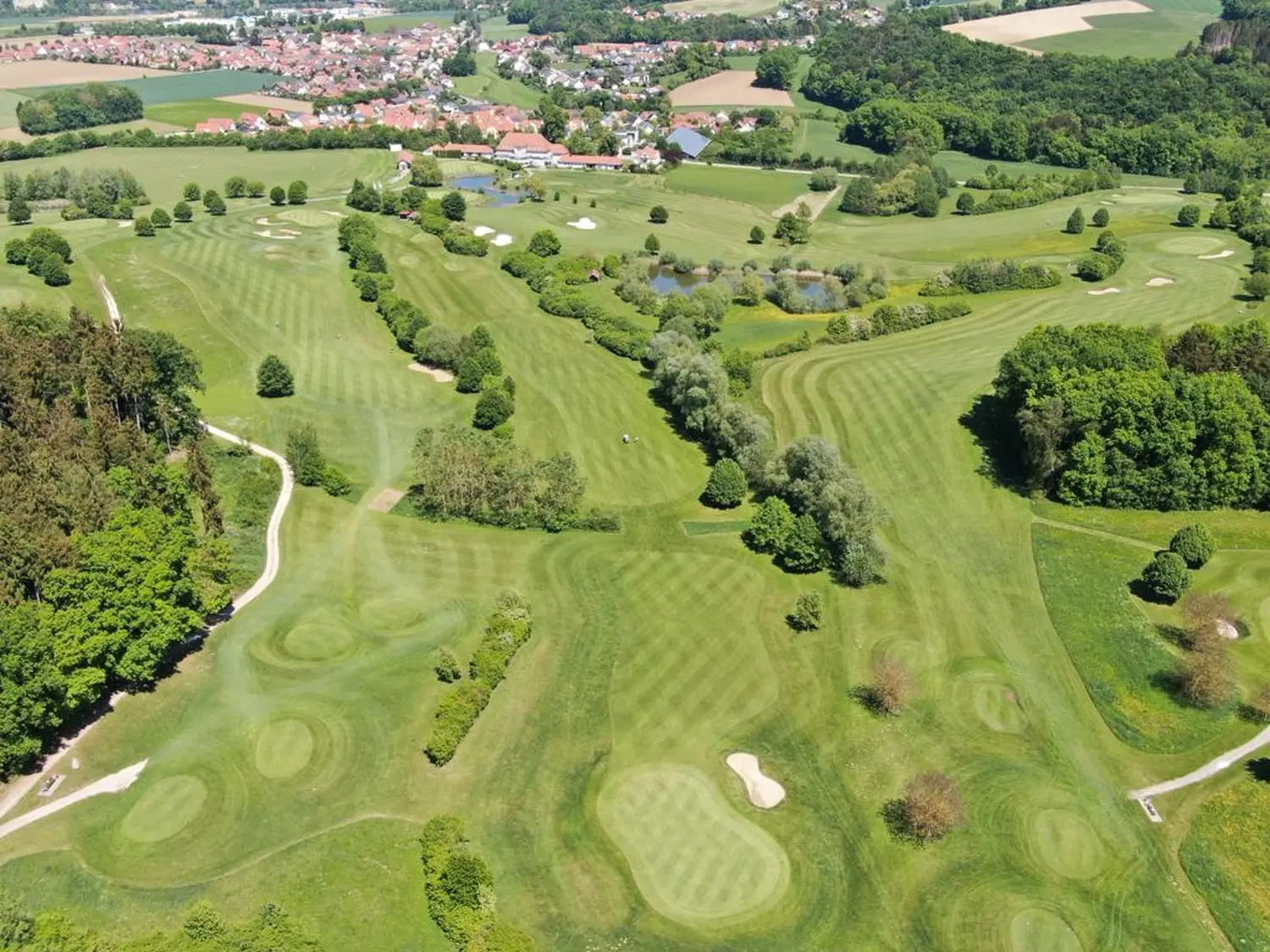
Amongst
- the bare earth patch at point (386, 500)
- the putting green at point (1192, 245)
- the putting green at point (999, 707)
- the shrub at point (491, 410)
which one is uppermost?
the putting green at point (1192, 245)

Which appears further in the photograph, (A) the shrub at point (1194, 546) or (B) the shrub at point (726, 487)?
(B) the shrub at point (726, 487)

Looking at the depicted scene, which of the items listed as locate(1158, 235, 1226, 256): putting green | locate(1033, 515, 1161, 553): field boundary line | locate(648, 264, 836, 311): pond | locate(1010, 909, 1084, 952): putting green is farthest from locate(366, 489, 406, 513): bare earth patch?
locate(1158, 235, 1226, 256): putting green

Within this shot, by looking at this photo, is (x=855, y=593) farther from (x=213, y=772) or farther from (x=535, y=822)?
(x=213, y=772)

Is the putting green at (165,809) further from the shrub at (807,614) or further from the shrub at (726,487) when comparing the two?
the shrub at (726,487)

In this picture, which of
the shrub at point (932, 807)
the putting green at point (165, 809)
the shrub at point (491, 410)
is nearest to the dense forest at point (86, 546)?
the putting green at point (165, 809)

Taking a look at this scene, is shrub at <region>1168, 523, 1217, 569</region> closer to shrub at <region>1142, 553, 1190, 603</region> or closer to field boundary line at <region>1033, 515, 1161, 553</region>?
shrub at <region>1142, 553, 1190, 603</region>

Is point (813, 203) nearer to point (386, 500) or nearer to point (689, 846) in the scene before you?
point (386, 500)

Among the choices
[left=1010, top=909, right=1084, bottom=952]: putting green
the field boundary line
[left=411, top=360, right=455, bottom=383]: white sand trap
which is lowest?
[left=1010, top=909, right=1084, bottom=952]: putting green
